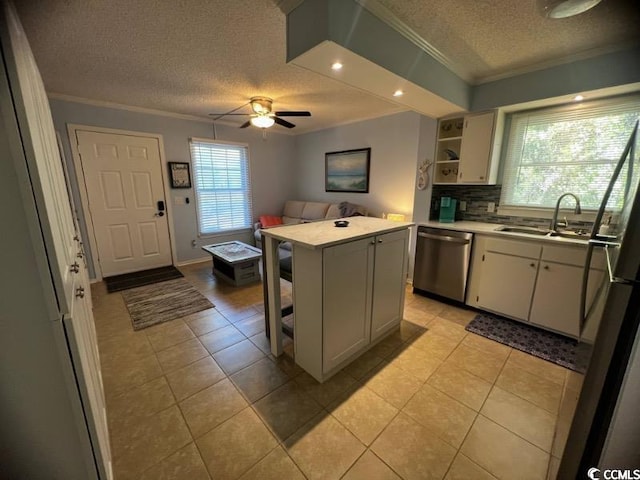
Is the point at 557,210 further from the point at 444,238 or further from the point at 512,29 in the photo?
the point at 512,29

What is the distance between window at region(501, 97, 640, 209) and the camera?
2.35 meters

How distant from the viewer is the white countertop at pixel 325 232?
170 cm

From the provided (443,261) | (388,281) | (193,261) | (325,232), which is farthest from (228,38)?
(193,261)

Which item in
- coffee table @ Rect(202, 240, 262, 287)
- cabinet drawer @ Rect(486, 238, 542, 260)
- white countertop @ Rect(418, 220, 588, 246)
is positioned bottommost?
coffee table @ Rect(202, 240, 262, 287)

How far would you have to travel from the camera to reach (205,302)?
124 inches

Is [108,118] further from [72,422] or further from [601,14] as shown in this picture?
[601,14]

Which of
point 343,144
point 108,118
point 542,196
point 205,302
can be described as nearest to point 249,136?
point 343,144

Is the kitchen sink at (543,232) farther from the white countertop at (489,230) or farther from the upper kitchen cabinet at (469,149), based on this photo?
the upper kitchen cabinet at (469,149)

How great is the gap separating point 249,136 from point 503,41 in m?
4.14

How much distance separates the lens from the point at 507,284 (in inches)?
103

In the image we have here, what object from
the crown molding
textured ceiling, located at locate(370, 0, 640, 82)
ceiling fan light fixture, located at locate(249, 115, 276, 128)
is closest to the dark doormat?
the crown molding

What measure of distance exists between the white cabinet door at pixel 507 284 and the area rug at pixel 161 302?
10.3 ft

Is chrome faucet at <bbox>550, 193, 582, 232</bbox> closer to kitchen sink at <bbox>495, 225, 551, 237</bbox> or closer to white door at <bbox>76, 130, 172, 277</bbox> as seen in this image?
kitchen sink at <bbox>495, 225, 551, 237</bbox>

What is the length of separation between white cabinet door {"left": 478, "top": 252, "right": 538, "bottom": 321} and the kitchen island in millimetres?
1117
